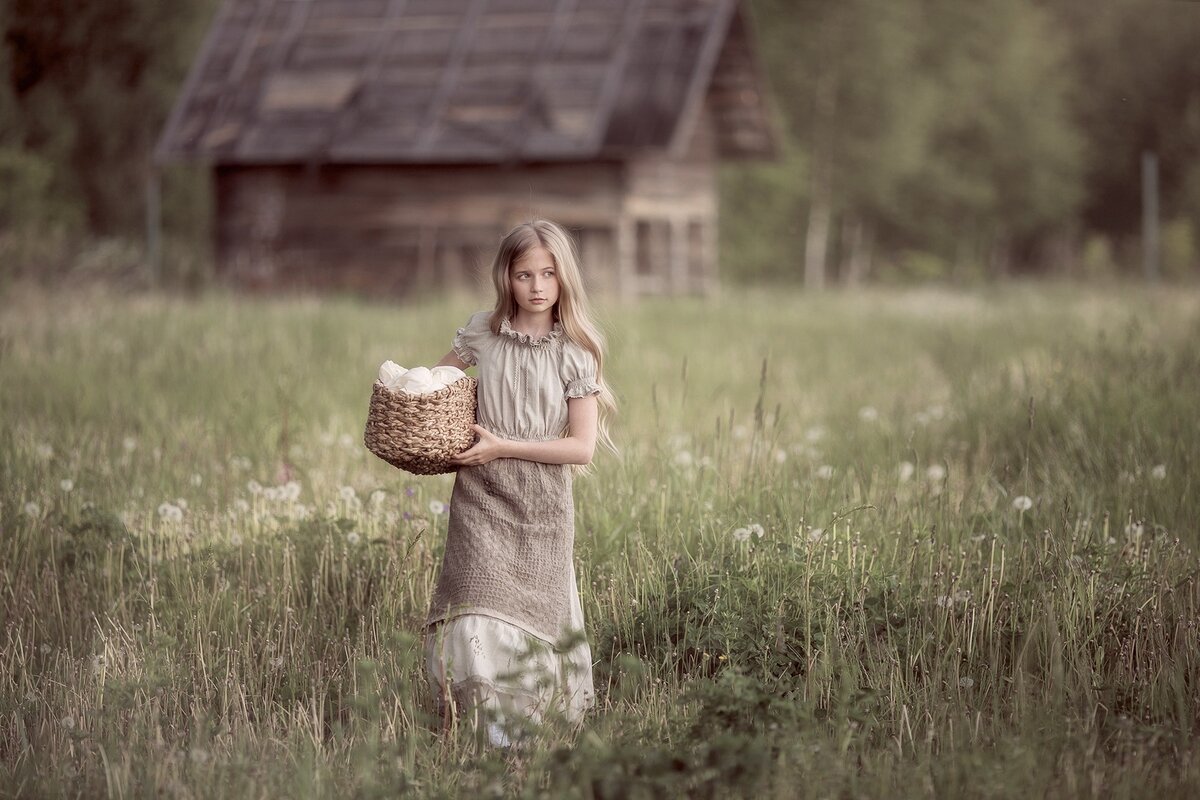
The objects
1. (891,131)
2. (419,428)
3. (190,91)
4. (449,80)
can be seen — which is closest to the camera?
(419,428)

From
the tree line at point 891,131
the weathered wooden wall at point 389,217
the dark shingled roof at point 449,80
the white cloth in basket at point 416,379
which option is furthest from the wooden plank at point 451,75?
the white cloth in basket at point 416,379

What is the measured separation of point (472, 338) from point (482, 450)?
39 centimetres

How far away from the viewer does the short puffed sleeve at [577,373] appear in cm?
325

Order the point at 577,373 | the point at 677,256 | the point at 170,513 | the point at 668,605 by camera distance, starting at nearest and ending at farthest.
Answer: the point at 577,373 < the point at 668,605 < the point at 170,513 < the point at 677,256

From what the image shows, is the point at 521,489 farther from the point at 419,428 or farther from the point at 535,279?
the point at 535,279

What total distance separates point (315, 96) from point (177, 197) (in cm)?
974

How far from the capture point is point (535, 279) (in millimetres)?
3242

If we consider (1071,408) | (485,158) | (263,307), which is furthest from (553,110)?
(1071,408)

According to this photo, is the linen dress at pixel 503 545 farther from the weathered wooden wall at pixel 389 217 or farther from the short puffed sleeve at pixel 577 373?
the weathered wooden wall at pixel 389 217

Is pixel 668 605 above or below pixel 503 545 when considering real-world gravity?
below

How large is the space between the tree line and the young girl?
19.1 metres

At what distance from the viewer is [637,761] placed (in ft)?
9.15

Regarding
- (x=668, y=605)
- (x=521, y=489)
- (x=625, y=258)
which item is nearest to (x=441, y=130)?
(x=625, y=258)

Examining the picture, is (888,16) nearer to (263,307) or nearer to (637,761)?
(263,307)
